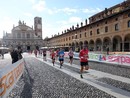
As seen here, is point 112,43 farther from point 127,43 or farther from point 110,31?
point 127,43

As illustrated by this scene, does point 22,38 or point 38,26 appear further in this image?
point 38,26

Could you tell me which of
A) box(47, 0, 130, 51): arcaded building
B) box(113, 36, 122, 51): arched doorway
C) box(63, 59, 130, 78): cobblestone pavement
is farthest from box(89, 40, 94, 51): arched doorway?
box(63, 59, 130, 78): cobblestone pavement

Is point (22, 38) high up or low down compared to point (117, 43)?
up

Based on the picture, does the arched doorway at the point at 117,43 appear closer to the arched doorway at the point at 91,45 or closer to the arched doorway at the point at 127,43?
the arched doorway at the point at 127,43

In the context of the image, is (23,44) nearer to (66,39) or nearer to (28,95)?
(66,39)

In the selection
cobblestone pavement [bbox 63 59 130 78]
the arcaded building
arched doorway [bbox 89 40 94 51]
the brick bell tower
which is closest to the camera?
cobblestone pavement [bbox 63 59 130 78]

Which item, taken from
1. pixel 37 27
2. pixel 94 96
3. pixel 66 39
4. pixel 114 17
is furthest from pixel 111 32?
pixel 37 27

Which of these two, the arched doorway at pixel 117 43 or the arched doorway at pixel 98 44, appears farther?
the arched doorway at pixel 98 44

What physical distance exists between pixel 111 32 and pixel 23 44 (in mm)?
69152

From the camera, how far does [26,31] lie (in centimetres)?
9819

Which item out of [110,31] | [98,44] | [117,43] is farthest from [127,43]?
[98,44]

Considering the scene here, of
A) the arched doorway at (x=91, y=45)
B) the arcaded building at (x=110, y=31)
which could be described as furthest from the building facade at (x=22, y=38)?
the arched doorway at (x=91, y=45)

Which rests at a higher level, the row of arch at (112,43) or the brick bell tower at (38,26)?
the brick bell tower at (38,26)

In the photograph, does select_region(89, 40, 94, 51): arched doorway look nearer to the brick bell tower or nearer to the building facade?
the building facade
